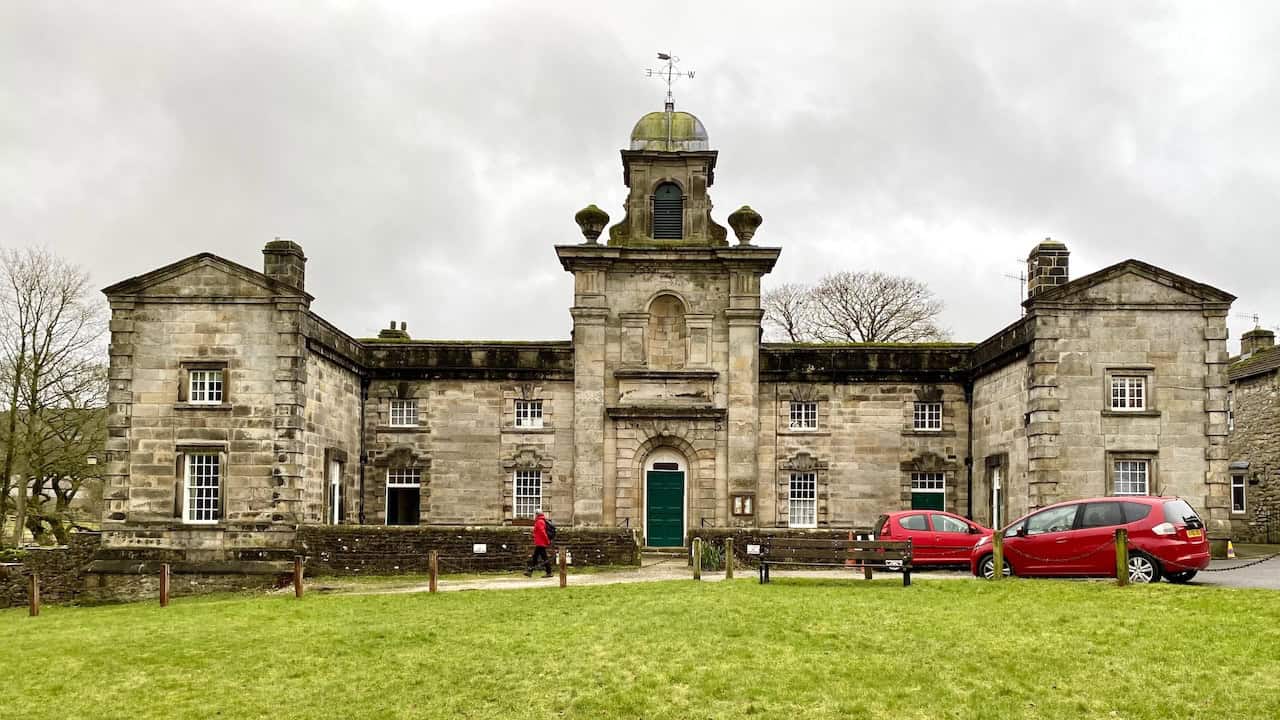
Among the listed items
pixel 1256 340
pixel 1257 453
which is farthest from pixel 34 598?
pixel 1256 340

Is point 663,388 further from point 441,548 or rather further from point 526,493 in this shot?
point 441,548

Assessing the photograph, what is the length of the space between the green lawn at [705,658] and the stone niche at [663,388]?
41.6 ft

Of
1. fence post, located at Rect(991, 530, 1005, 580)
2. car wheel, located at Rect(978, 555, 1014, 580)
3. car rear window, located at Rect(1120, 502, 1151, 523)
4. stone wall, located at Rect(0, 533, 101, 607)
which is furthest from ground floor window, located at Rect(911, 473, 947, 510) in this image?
stone wall, located at Rect(0, 533, 101, 607)

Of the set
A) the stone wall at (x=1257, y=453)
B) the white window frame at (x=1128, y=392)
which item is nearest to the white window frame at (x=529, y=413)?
the white window frame at (x=1128, y=392)

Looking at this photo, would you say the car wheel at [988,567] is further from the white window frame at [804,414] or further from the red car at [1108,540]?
the white window frame at [804,414]

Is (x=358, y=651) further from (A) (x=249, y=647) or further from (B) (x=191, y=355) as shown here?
(B) (x=191, y=355)

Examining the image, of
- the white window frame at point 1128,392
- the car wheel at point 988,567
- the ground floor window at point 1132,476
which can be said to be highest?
the white window frame at point 1128,392

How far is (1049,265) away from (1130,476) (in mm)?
5482

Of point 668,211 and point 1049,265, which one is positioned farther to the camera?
point 668,211

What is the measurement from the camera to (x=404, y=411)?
105 feet

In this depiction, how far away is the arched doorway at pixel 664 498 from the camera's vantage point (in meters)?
30.2

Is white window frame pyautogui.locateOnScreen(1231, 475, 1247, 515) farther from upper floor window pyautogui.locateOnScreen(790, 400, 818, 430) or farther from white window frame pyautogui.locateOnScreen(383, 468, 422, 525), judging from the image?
white window frame pyautogui.locateOnScreen(383, 468, 422, 525)

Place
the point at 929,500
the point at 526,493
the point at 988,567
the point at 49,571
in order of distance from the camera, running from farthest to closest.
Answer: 1. the point at 526,493
2. the point at 929,500
3. the point at 49,571
4. the point at 988,567

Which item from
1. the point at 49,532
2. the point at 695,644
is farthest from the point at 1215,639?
the point at 49,532
